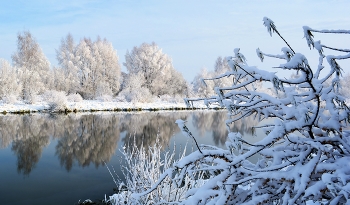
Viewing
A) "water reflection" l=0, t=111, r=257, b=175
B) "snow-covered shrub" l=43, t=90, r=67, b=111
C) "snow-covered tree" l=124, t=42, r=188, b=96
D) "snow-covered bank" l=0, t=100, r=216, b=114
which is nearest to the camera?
"water reflection" l=0, t=111, r=257, b=175

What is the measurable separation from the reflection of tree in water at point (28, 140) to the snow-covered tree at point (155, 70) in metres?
22.9

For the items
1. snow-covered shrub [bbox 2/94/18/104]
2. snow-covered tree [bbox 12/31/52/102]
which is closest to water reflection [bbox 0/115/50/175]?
snow-covered shrub [bbox 2/94/18/104]

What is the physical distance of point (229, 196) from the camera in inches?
57.1

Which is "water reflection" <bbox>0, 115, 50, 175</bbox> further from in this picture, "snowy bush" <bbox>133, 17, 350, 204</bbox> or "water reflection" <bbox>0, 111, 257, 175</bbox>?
"snowy bush" <bbox>133, 17, 350, 204</bbox>

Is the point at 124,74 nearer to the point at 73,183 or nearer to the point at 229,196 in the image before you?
the point at 73,183

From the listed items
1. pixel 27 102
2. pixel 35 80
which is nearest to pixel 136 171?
pixel 27 102

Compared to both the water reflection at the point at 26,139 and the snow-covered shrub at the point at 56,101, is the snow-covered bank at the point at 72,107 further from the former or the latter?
the water reflection at the point at 26,139

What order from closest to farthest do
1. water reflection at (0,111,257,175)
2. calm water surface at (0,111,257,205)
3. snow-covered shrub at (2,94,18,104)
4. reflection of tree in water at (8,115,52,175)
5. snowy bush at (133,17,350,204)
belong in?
snowy bush at (133,17,350,204) → calm water surface at (0,111,257,205) → reflection of tree in water at (8,115,52,175) → water reflection at (0,111,257,175) → snow-covered shrub at (2,94,18,104)

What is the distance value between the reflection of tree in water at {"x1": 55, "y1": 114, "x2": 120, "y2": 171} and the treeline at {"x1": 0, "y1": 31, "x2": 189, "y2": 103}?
1318cm

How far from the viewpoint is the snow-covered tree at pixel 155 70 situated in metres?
40.7

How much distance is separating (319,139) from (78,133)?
47.4 ft

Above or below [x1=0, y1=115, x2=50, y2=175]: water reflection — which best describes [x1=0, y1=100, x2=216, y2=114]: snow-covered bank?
above

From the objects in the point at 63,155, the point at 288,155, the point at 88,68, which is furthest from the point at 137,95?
the point at 288,155

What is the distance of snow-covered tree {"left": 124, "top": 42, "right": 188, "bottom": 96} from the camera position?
133 ft
